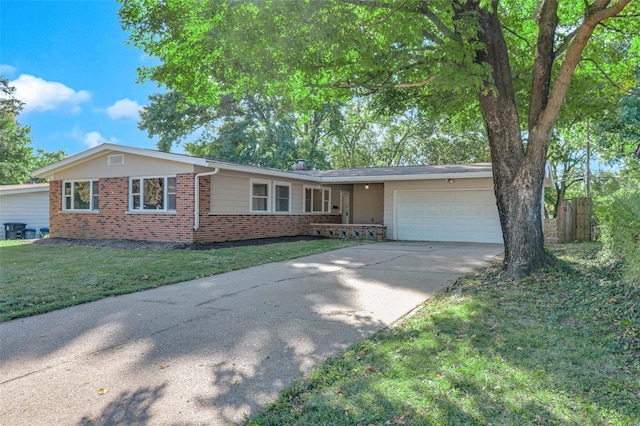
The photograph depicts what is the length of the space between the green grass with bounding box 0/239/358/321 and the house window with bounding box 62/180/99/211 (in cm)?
297

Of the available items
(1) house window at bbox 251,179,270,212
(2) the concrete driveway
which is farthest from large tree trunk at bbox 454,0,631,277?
(1) house window at bbox 251,179,270,212

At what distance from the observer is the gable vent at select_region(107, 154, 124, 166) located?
14.4 m

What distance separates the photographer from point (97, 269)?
841 centimetres

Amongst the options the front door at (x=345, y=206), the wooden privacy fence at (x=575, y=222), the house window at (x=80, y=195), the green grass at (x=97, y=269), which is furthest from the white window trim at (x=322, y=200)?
the wooden privacy fence at (x=575, y=222)

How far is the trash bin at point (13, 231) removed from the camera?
18688 mm

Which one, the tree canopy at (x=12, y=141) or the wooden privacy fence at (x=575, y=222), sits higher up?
the tree canopy at (x=12, y=141)

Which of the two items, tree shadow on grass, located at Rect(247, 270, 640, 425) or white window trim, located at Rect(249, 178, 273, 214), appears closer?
tree shadow on grass, located at Rect(247, 270, 640, 425)

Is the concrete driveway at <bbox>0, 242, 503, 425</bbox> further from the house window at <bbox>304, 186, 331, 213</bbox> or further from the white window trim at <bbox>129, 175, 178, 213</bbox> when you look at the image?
the house window at <bbox>304, 186, 331, 213</bbox>

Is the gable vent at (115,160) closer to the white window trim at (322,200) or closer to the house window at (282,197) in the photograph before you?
the house window at (282,197)

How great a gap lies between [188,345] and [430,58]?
6824 millimetres

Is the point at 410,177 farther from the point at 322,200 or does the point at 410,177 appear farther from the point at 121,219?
the point at 121,219

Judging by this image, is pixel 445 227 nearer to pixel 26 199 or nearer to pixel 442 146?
pixel 442 146

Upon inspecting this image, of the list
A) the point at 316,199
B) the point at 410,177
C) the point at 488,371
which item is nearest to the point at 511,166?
the point at 488,371

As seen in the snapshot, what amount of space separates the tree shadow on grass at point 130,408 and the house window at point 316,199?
48.8 ft
